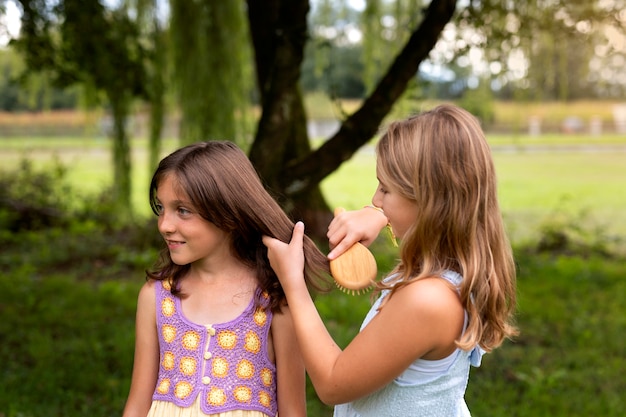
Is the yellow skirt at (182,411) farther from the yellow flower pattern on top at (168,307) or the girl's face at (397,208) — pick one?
the girl's face at (397,208)

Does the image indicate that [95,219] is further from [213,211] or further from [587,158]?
[587,158]

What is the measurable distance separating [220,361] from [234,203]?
0.39 m

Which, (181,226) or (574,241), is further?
(574,241)

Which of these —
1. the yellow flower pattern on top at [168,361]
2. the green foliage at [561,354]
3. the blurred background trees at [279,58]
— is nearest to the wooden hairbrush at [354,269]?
the yellow flower pattern on top at [168,361]

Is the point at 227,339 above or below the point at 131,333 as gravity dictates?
above

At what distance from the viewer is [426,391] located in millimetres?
1593

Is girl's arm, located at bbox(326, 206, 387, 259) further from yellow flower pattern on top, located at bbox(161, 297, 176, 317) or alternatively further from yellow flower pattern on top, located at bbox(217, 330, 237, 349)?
yellow flower pattern on top, located at bbox(161, 297, 176, 317)

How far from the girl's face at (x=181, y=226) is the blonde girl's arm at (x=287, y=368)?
0.87ft

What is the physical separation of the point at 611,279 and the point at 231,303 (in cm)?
521

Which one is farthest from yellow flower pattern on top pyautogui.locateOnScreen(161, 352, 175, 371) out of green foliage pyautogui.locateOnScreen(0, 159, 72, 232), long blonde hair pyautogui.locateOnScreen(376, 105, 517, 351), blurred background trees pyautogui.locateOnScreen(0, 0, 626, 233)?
green foliage pyautogui.locateOnScreen(0, 159, 72, 232)

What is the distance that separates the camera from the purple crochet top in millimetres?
1808

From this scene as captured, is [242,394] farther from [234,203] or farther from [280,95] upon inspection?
[280,95]

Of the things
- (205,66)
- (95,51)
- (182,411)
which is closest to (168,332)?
(182,411)

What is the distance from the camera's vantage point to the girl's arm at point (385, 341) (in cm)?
146
